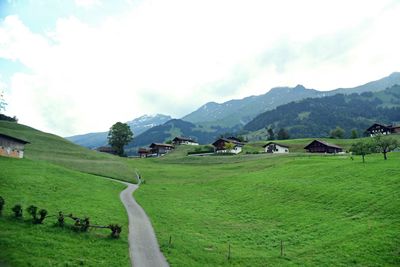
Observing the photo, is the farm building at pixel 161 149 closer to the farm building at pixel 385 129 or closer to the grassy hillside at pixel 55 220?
A: the farm building at pixel 385 129

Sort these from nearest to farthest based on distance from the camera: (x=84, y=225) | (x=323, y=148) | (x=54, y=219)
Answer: (x=84, y=225)
(x=54, y=219)
(x=323, y=148)

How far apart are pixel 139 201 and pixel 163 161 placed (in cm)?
7798

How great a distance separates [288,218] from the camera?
40562 millimetres

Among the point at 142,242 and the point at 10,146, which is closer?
the point at 142,242

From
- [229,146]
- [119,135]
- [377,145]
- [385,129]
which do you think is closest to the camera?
[377,145]

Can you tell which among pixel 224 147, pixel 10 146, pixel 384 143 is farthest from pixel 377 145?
pixel 224 147

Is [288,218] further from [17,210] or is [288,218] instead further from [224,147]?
[224,147]

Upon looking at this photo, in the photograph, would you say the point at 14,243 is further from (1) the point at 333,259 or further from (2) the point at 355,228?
(2) the point at 355,228

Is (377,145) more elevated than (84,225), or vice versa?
(377,145)

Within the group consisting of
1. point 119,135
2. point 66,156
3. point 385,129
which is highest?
point 385,129

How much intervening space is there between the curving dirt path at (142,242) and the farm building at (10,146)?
40078 mm

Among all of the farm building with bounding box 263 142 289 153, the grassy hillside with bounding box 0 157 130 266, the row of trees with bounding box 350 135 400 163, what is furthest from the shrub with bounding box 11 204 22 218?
the farm building with bounding box 263 142 289 153

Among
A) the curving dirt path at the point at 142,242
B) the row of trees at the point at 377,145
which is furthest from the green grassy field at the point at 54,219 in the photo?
the row of trees at the point at 377,145

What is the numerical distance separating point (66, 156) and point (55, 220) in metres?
75.1
